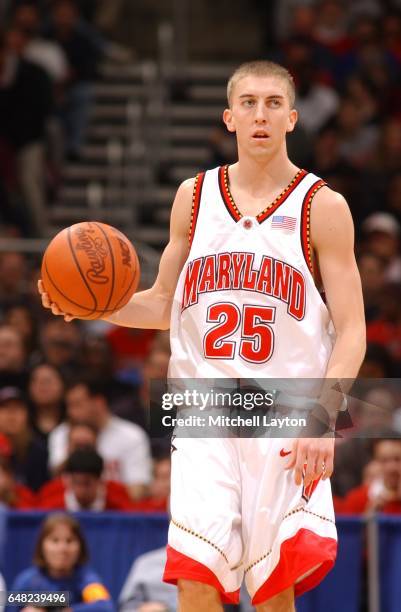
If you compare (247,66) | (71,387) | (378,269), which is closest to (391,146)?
(378,269)

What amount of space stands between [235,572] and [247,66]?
1.90 metres

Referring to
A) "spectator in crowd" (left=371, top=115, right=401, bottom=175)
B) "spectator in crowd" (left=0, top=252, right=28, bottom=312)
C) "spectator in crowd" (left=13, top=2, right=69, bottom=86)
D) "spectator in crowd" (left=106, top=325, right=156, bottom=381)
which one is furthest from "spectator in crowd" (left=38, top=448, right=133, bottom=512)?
"spectator in crowd" (left=13, top=2, right=69, bottom=86)

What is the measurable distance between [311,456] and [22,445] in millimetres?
4849

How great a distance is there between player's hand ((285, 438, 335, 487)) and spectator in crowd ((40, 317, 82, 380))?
5716mm

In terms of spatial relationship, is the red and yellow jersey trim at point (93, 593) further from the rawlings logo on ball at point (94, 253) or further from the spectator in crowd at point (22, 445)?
the rawlings logo on ball at point (94, 253)

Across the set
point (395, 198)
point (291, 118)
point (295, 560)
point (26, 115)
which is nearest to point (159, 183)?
point (26, 115)

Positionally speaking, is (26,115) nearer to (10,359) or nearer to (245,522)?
(10,359)

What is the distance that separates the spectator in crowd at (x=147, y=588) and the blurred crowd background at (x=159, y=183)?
0.70m

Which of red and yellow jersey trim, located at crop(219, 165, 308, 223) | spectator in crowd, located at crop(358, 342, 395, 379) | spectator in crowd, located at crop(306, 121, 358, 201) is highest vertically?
spectator in crowd, located at crop(306, 121, 358, 201)

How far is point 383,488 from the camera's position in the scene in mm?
8234

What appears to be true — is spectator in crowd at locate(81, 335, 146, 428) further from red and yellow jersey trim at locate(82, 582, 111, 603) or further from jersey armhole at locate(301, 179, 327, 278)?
jersey armhole at locate(301, 179, 327, 278)

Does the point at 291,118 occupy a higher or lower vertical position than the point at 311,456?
higher

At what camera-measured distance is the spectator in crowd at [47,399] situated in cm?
979

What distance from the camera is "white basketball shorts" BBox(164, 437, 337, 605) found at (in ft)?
15.9
